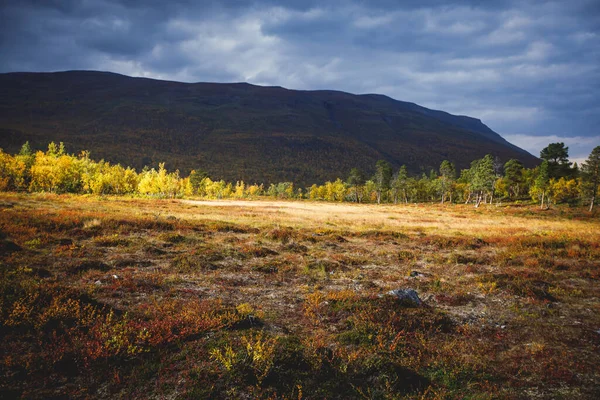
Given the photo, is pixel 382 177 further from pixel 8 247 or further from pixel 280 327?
pixel 280 327

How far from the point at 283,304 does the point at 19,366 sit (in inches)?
249

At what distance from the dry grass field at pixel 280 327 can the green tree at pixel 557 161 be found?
279ft

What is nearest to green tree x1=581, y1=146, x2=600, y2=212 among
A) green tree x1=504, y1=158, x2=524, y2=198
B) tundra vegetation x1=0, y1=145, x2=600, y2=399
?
green tree x1=504, y1=158, x2=524, y2=198

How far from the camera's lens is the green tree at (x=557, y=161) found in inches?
3125

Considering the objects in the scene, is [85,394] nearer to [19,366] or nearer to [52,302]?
[19,366]

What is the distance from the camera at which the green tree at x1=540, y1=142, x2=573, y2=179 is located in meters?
79.4

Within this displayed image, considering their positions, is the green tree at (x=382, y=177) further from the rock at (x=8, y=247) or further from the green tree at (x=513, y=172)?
the rock at (x=8, y=247)

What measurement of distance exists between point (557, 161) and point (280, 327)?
4189 inches

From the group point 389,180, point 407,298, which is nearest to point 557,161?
point 389,180

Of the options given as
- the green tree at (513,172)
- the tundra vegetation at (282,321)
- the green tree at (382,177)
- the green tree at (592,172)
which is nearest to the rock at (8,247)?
the tundra vegetation at (282,321)

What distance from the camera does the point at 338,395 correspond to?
509cm


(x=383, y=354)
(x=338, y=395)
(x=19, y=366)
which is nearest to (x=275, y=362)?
(x=338, y=395)

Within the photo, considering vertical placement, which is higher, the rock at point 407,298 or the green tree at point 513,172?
the green tree at point 513,172

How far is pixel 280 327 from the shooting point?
25.0ft
